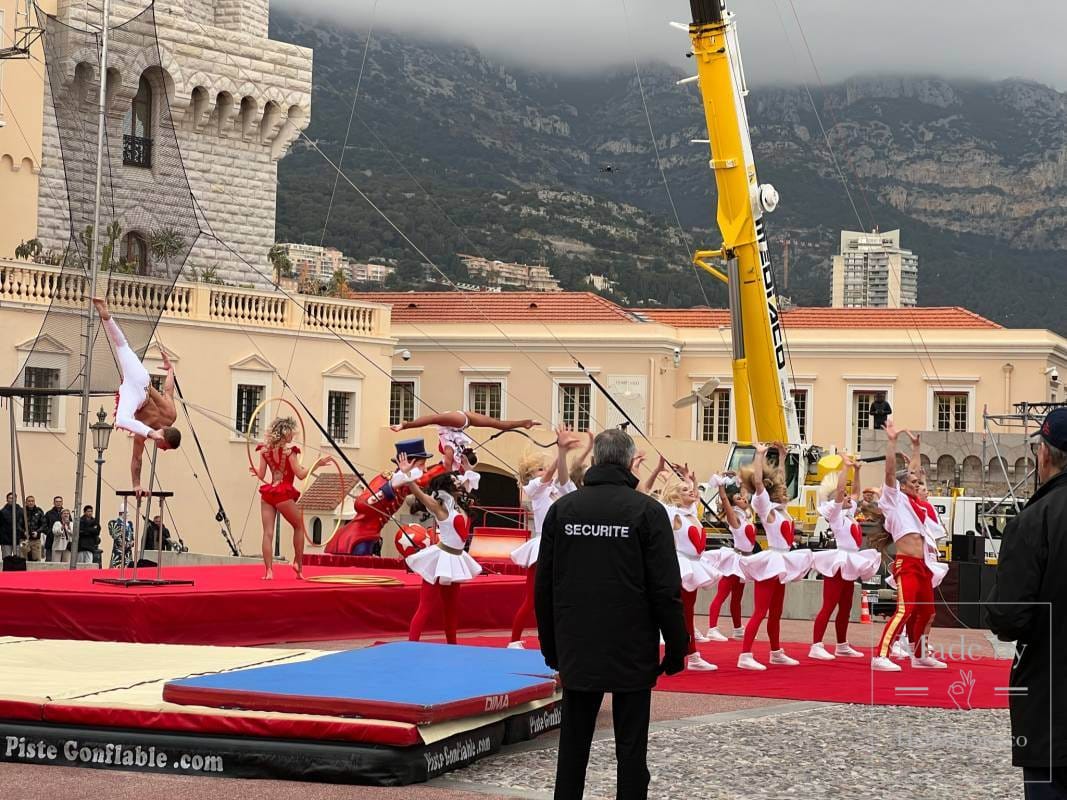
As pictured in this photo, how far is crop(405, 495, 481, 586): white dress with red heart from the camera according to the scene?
12.3 m

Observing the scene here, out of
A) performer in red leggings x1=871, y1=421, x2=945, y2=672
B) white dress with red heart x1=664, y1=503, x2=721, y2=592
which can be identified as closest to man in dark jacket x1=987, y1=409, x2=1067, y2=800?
performer in red leggings x1=871, y1=421, x2=945, y2=672

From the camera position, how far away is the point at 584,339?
137ft

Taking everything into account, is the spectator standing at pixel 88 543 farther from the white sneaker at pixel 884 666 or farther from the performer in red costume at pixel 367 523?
the white sneaker at pixel 884 666

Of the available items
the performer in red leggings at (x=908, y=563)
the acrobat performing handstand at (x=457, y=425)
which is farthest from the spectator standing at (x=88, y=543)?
the performer in red leggings at (x=908, y=563)

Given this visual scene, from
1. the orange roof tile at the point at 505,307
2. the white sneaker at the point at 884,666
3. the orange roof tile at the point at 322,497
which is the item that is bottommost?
the white sneaker at the point at 884,666

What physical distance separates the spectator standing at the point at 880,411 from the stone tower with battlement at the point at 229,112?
1404 cm

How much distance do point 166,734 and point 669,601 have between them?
2919 millimetres

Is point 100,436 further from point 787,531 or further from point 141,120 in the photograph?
point 141,120

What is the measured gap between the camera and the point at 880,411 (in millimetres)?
20750

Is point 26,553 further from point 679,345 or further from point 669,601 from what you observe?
point 679,345

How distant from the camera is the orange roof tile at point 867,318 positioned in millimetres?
43031

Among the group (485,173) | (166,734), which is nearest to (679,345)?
(166,734)

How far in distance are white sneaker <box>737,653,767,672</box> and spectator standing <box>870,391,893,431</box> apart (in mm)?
5425

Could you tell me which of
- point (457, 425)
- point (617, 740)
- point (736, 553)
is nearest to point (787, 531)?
point (736, 553)
